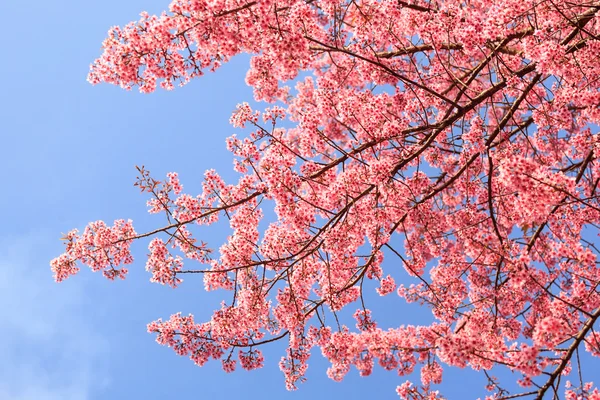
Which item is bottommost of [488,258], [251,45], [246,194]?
[488,258]

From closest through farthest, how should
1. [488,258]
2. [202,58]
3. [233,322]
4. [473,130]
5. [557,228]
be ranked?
[202,58] < [473,130] < [233,322] < [557,228] < [488,258]

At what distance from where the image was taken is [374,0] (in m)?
7.23

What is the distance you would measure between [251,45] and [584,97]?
4.95m

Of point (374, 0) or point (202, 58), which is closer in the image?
point (202, 58)

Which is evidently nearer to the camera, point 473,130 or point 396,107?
point 473,130

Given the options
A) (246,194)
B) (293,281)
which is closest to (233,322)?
(293,281)

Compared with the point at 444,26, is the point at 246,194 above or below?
below

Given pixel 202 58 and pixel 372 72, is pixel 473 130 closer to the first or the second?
pixel 372 72

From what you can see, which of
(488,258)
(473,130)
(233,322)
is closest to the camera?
(473,130)

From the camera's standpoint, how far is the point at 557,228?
28.0 ft

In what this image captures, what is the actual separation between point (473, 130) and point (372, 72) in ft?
5.85

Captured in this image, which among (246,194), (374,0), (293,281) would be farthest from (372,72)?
(293,281)

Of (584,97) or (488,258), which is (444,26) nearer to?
(584,97)

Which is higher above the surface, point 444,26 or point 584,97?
point 444,26
